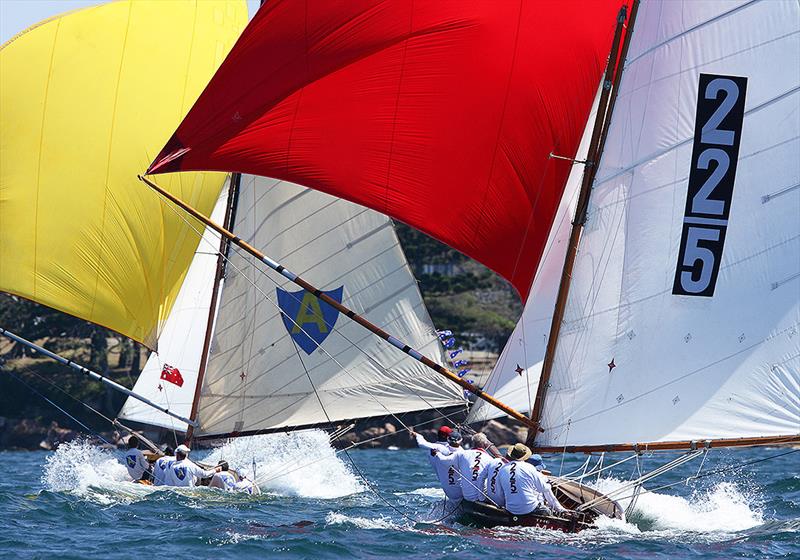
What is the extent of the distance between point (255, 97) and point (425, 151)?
7.81ft

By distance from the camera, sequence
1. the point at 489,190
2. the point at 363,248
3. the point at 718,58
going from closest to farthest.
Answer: the point at 718,58 < the point at 489,190 < the point at 363,248

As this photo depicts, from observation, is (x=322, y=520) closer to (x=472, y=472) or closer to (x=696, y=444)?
(x=472, y=472)

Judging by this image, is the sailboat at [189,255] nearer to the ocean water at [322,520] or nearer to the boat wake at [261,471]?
the boat wake at [261,471]

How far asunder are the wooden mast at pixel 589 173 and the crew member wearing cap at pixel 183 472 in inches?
283

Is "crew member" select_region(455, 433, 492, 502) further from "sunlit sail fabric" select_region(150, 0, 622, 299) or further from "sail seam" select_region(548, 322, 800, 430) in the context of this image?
"sunlit sail fabric" select_region(150, 0, 622, 299)

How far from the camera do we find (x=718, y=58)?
18.7m

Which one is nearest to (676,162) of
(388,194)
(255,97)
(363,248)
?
(388,194)

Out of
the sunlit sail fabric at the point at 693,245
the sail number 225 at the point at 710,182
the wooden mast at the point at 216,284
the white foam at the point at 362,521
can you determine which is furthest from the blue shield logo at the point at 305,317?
the sail number 225 at the point at 710,182

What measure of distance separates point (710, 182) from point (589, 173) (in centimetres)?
157

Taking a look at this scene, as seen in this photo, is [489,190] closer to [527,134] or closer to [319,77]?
[527,134]

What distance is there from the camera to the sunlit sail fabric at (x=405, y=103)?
1948 centimetres

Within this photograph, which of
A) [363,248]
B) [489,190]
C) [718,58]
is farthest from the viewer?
[363,248]

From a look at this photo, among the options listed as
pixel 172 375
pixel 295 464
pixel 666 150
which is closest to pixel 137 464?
pixel 172 375

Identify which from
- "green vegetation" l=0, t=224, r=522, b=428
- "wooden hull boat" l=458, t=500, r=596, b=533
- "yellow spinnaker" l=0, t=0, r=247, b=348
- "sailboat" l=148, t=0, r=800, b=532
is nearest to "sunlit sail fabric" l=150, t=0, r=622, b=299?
"sailboat" l=148, t=0, r=800, b=532
